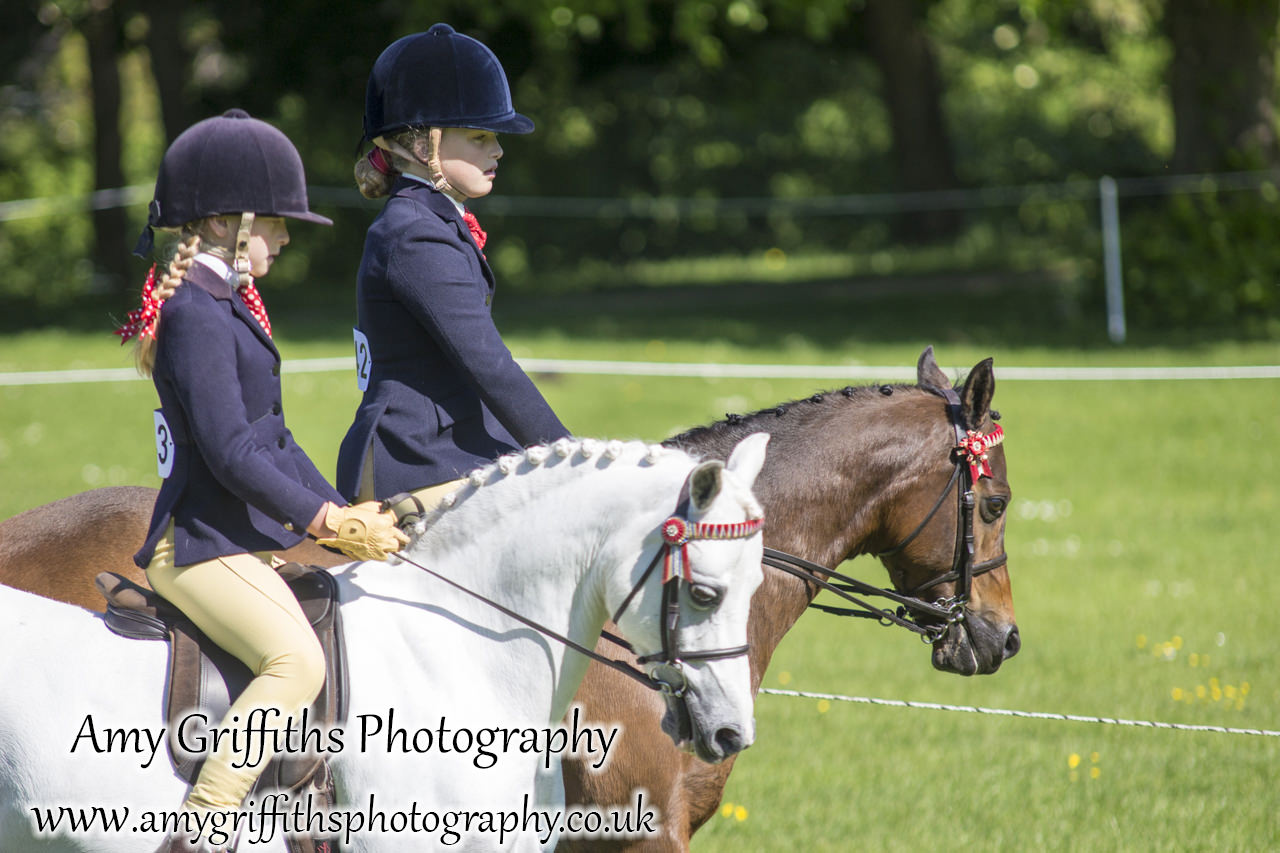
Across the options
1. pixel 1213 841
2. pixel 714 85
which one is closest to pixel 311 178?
pixel 714 85

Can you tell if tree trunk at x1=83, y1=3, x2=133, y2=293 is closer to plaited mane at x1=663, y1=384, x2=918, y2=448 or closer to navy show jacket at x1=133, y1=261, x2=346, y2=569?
plaited mane at x1=663, y1=384, x2=918, y2=448

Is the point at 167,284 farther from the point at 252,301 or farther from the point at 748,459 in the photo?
the point at 748,459

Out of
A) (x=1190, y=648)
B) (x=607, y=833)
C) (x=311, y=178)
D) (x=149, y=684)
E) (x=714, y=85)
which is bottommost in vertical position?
(x=607, y=833)

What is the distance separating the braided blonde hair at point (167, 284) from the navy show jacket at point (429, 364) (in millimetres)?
504

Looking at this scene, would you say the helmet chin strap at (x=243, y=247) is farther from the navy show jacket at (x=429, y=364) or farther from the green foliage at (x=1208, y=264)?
the green foliage at (x=1208, y=264)

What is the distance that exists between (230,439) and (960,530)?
7.13 feet

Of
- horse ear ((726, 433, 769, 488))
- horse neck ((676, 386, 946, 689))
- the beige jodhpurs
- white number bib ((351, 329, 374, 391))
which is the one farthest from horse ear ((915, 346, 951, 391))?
the beige jodhpurs

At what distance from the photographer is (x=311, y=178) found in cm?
2594

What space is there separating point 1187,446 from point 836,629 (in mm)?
5535

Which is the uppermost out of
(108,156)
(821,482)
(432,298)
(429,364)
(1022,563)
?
(108,156)

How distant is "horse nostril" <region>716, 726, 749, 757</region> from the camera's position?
9.76 feet

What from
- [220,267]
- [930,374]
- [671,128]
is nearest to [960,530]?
[930,374]

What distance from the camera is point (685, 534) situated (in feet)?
9.72

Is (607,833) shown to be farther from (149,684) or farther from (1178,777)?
(1178,777)
